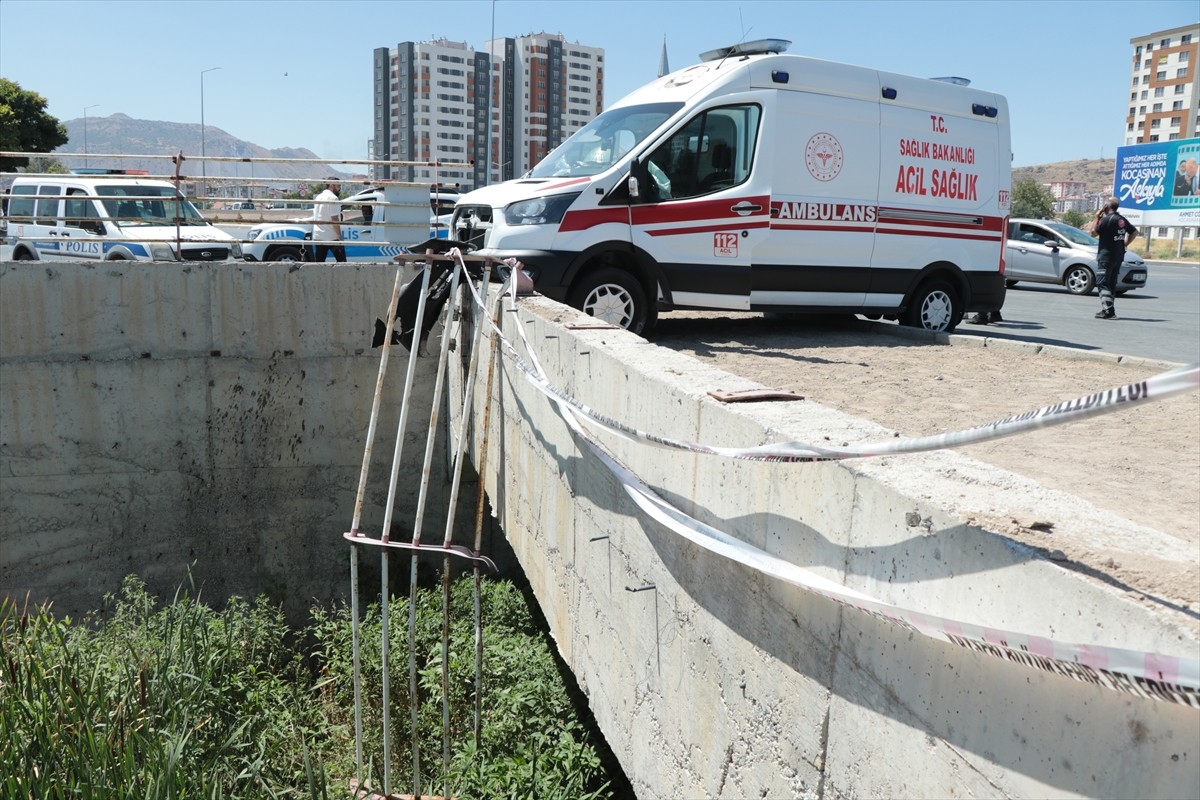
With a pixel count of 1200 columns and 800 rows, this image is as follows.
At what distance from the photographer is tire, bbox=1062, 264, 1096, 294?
877 inches

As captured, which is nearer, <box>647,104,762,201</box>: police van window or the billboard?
<box>647,104,762,201</box>: police van window

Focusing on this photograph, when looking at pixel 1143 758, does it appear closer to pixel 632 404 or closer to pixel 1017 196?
pixel 632 404

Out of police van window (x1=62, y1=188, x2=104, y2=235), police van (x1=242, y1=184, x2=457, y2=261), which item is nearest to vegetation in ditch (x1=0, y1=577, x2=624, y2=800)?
police van (x1=242, y1=184, x2=457, y2=261)

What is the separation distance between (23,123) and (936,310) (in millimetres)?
55276

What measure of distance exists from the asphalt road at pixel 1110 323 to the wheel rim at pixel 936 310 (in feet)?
4.78

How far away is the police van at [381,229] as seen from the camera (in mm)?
12617

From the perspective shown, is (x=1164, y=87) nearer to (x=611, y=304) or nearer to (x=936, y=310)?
(x=936, y=310)

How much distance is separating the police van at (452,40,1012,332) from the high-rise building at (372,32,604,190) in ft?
315

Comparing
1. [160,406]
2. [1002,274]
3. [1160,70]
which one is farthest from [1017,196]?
[160,406]

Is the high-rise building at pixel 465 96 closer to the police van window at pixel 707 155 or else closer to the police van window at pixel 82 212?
the police van window at pixel 82 212

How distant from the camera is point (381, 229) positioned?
1620 centimetres

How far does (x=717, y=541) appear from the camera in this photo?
3.35 m

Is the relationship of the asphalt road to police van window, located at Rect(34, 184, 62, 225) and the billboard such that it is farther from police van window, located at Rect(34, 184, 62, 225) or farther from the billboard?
the billboard

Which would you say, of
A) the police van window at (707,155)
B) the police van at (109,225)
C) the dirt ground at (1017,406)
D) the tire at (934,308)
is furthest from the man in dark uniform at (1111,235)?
the police van at (109,225)
